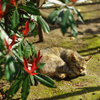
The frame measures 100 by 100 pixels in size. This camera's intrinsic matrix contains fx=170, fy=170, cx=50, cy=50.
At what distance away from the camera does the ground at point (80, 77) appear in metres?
3.33

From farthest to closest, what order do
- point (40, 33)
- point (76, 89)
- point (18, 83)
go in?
1. point (40, 33)
2. point (76, 89)
3. point (18, 83)

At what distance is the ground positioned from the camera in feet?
10.9

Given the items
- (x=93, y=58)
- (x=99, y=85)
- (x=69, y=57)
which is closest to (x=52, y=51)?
(x=69, y=57)

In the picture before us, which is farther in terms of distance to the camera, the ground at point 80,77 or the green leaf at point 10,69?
the ground at point 80,77

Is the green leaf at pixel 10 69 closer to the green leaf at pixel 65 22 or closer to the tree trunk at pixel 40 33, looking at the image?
the green leaf at pixel 65 22

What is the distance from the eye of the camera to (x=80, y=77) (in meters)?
4.05

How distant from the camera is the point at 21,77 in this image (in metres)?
1.79

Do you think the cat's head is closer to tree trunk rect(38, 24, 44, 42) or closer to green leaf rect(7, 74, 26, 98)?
tree trunk rect(38, 24, 44, 42)

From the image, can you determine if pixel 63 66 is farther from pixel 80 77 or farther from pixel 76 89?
pixel 76 89

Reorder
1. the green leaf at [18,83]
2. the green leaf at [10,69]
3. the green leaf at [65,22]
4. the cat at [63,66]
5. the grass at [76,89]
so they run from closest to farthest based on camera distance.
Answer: the green leaf at [65,22]
the green leaf at [10,69]
the green leaf at [18,83]
the grass at [76,89]
the cat at [63,66]

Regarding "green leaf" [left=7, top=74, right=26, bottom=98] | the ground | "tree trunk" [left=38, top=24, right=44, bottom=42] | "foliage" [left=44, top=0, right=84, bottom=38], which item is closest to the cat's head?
the ground

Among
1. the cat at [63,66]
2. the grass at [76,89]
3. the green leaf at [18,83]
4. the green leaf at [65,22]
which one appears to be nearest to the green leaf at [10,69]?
the green leaf at [18,83]

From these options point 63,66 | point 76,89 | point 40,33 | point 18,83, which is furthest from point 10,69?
point 40,33

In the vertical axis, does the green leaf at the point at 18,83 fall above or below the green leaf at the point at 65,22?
below
